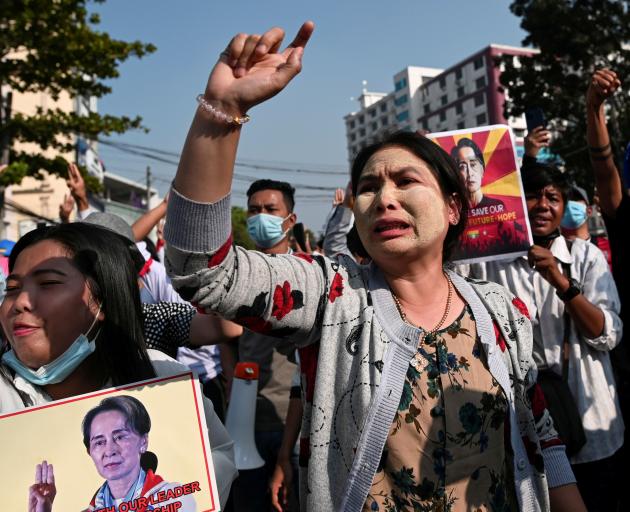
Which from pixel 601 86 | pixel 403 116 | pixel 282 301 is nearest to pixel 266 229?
pixel 601 86

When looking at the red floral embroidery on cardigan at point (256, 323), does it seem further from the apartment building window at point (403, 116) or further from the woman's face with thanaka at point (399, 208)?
the apartment building window at point (403, 116)

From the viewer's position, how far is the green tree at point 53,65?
38.3 ft

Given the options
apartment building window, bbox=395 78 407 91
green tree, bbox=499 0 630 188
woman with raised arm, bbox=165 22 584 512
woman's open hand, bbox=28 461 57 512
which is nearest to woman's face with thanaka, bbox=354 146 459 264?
woman with raised arm, bbox=165 22 584 512

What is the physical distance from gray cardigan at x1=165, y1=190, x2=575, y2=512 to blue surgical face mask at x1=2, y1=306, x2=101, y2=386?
54cm

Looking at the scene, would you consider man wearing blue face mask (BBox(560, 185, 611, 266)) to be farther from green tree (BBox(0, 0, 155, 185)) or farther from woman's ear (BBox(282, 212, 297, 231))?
green tree (BBox(0, 0, 155, 185))

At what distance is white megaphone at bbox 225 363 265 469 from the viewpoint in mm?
3229

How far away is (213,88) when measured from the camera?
127 centimetres

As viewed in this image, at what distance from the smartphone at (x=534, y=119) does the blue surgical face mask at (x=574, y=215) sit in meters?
1.41

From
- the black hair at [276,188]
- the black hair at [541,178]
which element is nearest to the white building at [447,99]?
the black hair at [276,188]

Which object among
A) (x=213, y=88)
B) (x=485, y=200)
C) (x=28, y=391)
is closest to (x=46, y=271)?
(x=28, y=391)

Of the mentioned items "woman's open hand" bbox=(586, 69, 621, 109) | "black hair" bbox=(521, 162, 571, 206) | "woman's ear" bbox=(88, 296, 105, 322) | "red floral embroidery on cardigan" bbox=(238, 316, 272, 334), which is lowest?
"red floral embroidery on cardigan" bbox=(238, 316, 272, 334)

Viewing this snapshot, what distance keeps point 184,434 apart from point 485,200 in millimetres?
1733

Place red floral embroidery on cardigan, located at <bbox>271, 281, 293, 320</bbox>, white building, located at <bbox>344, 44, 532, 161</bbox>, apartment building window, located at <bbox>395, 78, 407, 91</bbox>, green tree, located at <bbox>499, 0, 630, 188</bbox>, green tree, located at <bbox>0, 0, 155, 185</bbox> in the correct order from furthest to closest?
1. apartment building window, located at <bbox>395, 78, 407, 91</bbox>
2. white building, located at <bbox>344, 44, 532, 161</bbox>
3. green tree, located at <bbox>499, 0, 630, 188</bbox>
4. green tree, located at <bbox>0, 0, 155, 185</bbox>
5. red floral embroidery on cardigan, located at <bbox>271, 281, 293, 320</bbox>

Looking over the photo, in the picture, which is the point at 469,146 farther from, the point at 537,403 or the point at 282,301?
the point at 282,301
